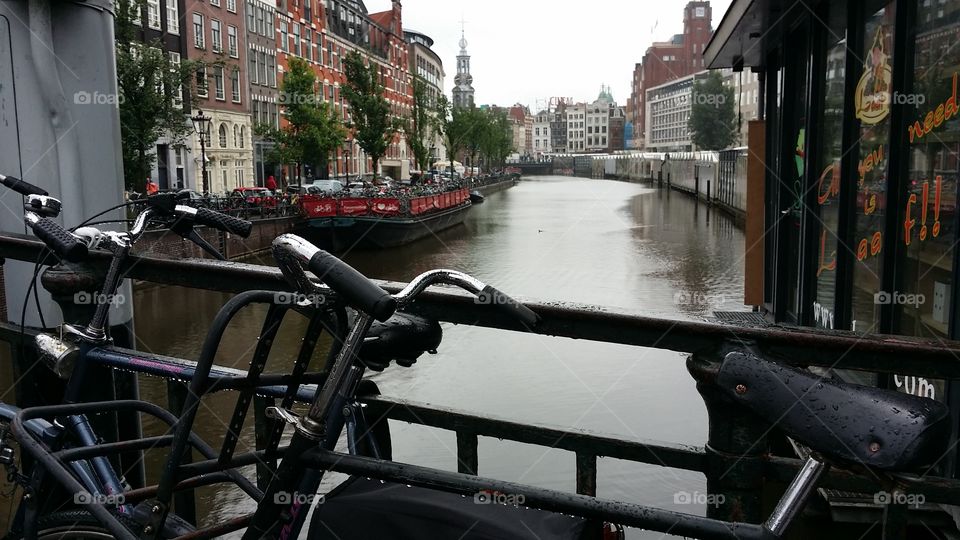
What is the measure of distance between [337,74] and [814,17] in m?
53.0

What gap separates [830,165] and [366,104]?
1395 inches

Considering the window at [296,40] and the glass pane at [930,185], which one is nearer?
the glass pane at [930,185]

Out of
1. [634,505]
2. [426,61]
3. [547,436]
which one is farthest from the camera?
[426,61]

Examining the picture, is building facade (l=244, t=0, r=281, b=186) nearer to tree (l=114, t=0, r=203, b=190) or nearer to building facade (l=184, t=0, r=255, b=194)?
building facade (l=184, t=0, r=255, b=194)

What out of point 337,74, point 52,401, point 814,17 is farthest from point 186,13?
point 52,401

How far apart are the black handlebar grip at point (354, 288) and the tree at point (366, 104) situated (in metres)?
39.6

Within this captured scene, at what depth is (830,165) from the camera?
6352mm

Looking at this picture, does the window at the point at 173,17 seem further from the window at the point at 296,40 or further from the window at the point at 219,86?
the window at the point at 296,40

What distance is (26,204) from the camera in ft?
8.58

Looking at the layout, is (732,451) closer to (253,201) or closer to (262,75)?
(253,201)

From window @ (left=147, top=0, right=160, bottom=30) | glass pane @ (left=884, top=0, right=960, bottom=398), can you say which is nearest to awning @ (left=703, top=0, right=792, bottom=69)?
glass pane @ (left=884, top=0, right=960, bottom=398)

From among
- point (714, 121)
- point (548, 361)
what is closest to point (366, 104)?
point (548, 361)

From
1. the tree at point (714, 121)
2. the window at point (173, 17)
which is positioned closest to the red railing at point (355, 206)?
the window at point (173, 17)

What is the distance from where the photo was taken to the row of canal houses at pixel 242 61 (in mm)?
34938
